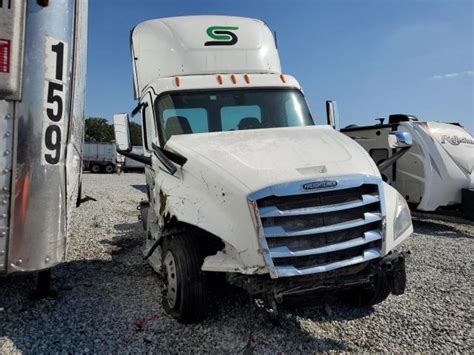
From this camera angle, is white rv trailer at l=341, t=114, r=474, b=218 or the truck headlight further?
white rv trailer at l=341, t=114, r=474, b=218

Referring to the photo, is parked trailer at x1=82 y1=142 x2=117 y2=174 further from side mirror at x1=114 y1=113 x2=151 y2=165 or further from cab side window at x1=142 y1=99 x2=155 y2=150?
side mirror at x1=114 y1=113 x2=151 y2=165

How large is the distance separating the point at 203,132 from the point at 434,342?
10.7 feet

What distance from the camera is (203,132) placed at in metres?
4.96

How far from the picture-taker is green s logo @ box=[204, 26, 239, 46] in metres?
6.30

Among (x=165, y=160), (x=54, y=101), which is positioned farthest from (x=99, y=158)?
(x=54, y=101)

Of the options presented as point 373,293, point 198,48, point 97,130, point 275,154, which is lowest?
point 373,293

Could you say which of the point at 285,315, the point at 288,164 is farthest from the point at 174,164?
the point at 285,315

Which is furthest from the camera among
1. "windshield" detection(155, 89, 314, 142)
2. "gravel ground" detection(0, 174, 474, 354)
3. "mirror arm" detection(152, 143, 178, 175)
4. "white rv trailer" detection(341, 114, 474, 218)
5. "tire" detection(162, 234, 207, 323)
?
"white rv trailer" detection(341, 114, 474, 218)

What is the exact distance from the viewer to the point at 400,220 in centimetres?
400

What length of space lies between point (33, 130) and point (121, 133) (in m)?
1.84

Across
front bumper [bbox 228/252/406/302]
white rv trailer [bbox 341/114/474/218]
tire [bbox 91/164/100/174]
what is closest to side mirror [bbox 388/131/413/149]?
front bumper [bbox 228/252/406/302]

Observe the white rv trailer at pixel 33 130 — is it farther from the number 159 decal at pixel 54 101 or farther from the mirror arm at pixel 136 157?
the mirror arm at pixel 136 157

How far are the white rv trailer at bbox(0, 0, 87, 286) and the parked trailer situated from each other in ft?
128

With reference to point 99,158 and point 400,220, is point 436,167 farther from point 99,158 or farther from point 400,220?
point 99,158
